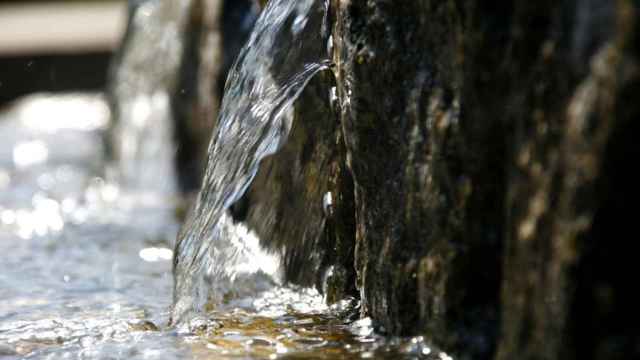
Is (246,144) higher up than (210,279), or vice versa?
(246,144)

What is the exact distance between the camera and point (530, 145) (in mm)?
1794

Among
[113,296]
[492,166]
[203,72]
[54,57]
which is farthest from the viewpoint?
[54,57]

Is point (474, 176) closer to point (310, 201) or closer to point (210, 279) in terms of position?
point (310, 201)

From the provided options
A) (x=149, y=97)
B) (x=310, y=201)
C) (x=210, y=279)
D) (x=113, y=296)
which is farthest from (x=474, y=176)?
(x=149, y=97)

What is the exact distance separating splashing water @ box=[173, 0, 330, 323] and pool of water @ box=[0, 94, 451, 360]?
0.23 feet

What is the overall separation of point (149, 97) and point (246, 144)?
3.56 meters

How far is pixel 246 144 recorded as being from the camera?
296 centimetres

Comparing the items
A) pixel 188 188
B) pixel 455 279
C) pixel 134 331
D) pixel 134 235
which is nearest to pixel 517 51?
pixel 455 279

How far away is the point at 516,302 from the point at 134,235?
286cm

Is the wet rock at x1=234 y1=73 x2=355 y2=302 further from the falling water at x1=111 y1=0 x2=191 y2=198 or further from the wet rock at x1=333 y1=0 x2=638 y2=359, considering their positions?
the falling water at x1=111 y1=0 x2=191 y2=198

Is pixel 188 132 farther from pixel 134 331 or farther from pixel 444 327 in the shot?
pixel 444 327

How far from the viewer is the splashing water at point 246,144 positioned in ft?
9.42

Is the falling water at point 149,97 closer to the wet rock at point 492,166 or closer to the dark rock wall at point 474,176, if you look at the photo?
the dark rock wall at point 474,176

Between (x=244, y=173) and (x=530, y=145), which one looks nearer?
(x=530, y=145)
